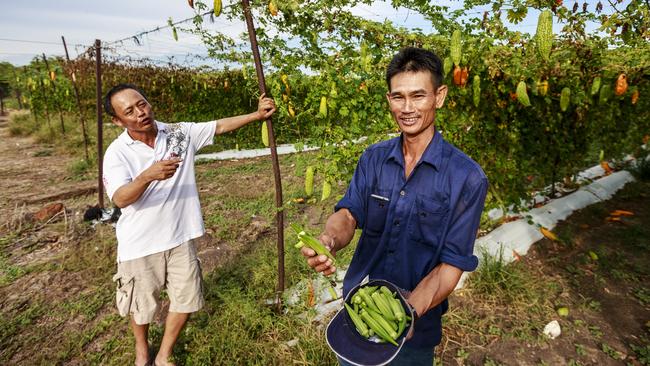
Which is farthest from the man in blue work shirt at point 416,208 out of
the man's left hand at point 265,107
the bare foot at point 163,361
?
the bare foot at point 163,361

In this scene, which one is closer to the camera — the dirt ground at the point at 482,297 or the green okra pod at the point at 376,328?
the green okra pod at the point at 376,328

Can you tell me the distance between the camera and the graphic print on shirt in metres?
2.83

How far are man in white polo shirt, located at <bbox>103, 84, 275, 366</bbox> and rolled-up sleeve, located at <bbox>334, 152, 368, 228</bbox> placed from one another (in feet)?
3.86

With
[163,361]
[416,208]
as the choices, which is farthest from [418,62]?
[163,361]

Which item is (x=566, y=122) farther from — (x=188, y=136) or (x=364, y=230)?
(x=188, y=136)

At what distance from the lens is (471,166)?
1.69 meters

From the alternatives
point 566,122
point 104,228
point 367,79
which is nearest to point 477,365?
point 367,79

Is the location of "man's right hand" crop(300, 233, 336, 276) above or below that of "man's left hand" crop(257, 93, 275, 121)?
below

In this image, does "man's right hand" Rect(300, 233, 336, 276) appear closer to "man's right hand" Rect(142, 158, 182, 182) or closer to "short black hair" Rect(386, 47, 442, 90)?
"short black hair" Rect(386, 47, 442, 90)

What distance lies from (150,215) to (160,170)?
0.56m

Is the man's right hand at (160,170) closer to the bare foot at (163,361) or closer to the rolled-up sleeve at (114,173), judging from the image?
the rolled-up sleeve at (114,173)

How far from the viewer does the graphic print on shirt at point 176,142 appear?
2.83 meters

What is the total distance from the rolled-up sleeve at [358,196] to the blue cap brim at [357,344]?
465mm

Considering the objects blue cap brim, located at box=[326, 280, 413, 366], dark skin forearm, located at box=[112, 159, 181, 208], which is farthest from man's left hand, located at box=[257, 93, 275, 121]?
blue cap brim, located at box=[326, 280, 413, 366]
